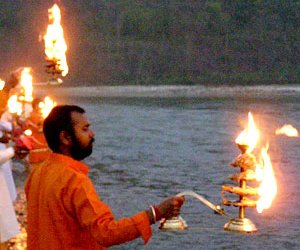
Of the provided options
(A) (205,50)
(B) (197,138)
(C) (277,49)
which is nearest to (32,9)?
(A) (205,50)

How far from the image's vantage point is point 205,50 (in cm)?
6681

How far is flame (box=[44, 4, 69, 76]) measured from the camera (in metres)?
5.68

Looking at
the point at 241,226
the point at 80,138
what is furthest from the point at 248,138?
the point at 80,138

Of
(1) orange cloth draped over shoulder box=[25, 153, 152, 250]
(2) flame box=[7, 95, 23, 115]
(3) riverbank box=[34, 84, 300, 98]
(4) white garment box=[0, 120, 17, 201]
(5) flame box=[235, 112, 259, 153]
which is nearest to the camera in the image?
(1) orange cloth draped over shoulder box=[25, 153, 152, 250]

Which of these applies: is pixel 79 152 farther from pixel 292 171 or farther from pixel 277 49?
pixel 277 49

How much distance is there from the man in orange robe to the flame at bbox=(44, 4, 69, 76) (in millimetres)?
2668

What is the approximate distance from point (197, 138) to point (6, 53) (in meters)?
48.9

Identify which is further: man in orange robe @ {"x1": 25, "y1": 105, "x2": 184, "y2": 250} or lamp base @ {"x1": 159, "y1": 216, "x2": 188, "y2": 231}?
lamp base @ {"x1": 159, "y1": 216, "x2": 188, "y2": 231}

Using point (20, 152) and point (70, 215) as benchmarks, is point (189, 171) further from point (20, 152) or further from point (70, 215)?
point (70, 215)

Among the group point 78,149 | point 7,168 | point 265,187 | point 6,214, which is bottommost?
point 6,214

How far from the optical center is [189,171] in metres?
11.6

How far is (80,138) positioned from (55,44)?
326 centimetres

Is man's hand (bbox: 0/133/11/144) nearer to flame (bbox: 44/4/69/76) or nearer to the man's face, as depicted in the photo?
flame (bbox: 44/4/69/76)

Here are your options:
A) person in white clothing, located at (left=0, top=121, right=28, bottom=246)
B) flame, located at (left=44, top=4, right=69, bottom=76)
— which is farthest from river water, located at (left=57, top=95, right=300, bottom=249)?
flame, located at (left=44, top=4, right=69, bottom=76)
